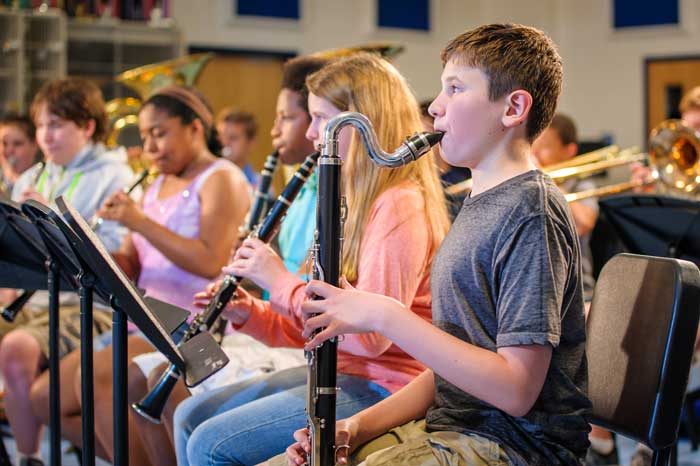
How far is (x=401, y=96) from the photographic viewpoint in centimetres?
208

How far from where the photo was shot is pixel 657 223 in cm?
280

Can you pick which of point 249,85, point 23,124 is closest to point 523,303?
point 23,124

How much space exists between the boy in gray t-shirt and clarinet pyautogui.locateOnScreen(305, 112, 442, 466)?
1.6 inches

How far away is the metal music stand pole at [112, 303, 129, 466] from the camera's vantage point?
1757 millimetres

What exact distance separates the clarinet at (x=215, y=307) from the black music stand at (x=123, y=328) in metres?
0.28

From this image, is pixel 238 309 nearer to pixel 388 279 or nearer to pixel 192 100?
pixel 388 279

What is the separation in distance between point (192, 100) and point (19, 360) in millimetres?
1011

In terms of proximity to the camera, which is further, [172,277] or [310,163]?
[172,277]

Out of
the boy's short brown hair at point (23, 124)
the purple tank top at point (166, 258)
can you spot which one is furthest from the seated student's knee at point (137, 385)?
the boy's short brown hair at point (23, 124)

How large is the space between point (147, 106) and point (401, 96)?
119 centimetres

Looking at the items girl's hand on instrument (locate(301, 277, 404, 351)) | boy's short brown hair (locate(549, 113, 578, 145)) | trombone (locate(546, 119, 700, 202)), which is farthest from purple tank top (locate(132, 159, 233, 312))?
boy's short brown hair (locate(549, 113, 578, 145))

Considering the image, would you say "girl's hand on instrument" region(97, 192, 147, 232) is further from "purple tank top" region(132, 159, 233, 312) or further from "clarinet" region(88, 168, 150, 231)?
"clarinet" region(88, 168, 150, 231)

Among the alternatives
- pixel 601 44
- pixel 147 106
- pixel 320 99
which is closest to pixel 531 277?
pixel 320 99

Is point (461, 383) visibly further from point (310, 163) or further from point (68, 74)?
point (68, 74)
